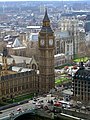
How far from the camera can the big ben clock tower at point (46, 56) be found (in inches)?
2913

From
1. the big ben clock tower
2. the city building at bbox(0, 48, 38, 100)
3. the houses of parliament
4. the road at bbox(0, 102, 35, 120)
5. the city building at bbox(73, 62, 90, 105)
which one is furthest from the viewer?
the big ben clock tower

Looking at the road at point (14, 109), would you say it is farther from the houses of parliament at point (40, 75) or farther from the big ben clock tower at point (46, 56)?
the big ben clock tower at point (46, 56)

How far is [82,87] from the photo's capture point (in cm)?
6675

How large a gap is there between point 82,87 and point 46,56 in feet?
35.3

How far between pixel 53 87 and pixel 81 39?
169 feet

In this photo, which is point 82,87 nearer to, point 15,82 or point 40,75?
point 40,75

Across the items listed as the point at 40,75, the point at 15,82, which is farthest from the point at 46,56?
the point at 15,82

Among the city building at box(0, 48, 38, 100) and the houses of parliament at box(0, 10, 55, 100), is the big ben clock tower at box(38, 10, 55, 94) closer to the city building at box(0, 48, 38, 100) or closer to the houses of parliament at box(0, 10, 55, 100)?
the houses of parliament at box(0, 10, 55, 100)

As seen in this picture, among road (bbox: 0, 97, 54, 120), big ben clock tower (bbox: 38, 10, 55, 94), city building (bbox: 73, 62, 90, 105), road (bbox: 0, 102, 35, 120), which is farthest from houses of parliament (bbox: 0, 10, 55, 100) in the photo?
city building (bbox: 73, 62, 90, 105)

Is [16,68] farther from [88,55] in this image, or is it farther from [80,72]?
[88,55]

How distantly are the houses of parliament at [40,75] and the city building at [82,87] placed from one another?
8.22 meters

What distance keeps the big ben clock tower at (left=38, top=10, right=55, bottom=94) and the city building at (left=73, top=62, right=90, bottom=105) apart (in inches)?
316

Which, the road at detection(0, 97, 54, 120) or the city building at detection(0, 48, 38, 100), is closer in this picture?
the road at detection(0, 97, 54, 120)

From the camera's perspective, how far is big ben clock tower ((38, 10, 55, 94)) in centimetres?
7400
